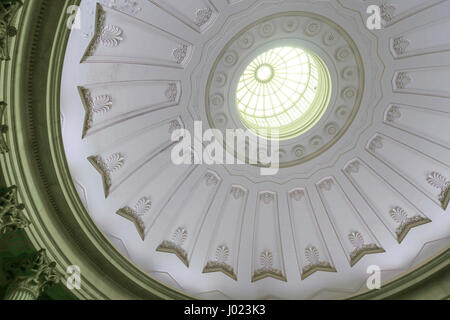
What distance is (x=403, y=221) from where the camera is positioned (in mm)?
10992

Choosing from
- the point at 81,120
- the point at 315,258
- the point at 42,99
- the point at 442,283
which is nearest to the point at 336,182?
the point at 315,258

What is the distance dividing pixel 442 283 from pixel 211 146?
7.76 m

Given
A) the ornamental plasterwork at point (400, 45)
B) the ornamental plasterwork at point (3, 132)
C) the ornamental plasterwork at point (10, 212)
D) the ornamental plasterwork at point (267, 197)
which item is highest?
the ornamental plasterwork at point (400, 45)

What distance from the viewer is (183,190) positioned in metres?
11.4

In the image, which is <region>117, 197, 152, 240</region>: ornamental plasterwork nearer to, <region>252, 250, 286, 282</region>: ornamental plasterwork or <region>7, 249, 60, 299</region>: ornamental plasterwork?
<region>7, 249, 60, 299</region>: ornamental plasterwork

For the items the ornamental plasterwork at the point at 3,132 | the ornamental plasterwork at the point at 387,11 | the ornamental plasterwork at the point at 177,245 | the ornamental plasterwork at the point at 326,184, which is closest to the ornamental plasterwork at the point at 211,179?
the ornamental plasterwork at the point at 177,245

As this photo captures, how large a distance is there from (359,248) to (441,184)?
Result: 3.21 metres

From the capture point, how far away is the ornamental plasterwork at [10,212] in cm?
601

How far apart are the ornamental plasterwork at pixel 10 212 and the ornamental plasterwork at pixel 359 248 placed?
942 centimetres

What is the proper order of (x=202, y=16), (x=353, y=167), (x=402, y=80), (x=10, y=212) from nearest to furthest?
(x=10, y=212) → (x=202, y=16) → (x=402, y=80) → (x=353, y=167)

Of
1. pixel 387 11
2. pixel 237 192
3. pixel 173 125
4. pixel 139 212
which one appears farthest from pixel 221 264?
pixel 387 11

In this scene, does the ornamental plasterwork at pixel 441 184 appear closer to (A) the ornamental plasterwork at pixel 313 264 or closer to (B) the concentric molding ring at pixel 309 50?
(B) the concentric molding ring at pixel 309 50

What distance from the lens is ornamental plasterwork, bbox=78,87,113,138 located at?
8484 millimetres

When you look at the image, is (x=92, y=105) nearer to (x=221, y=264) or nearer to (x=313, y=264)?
(x=221, y=264)
